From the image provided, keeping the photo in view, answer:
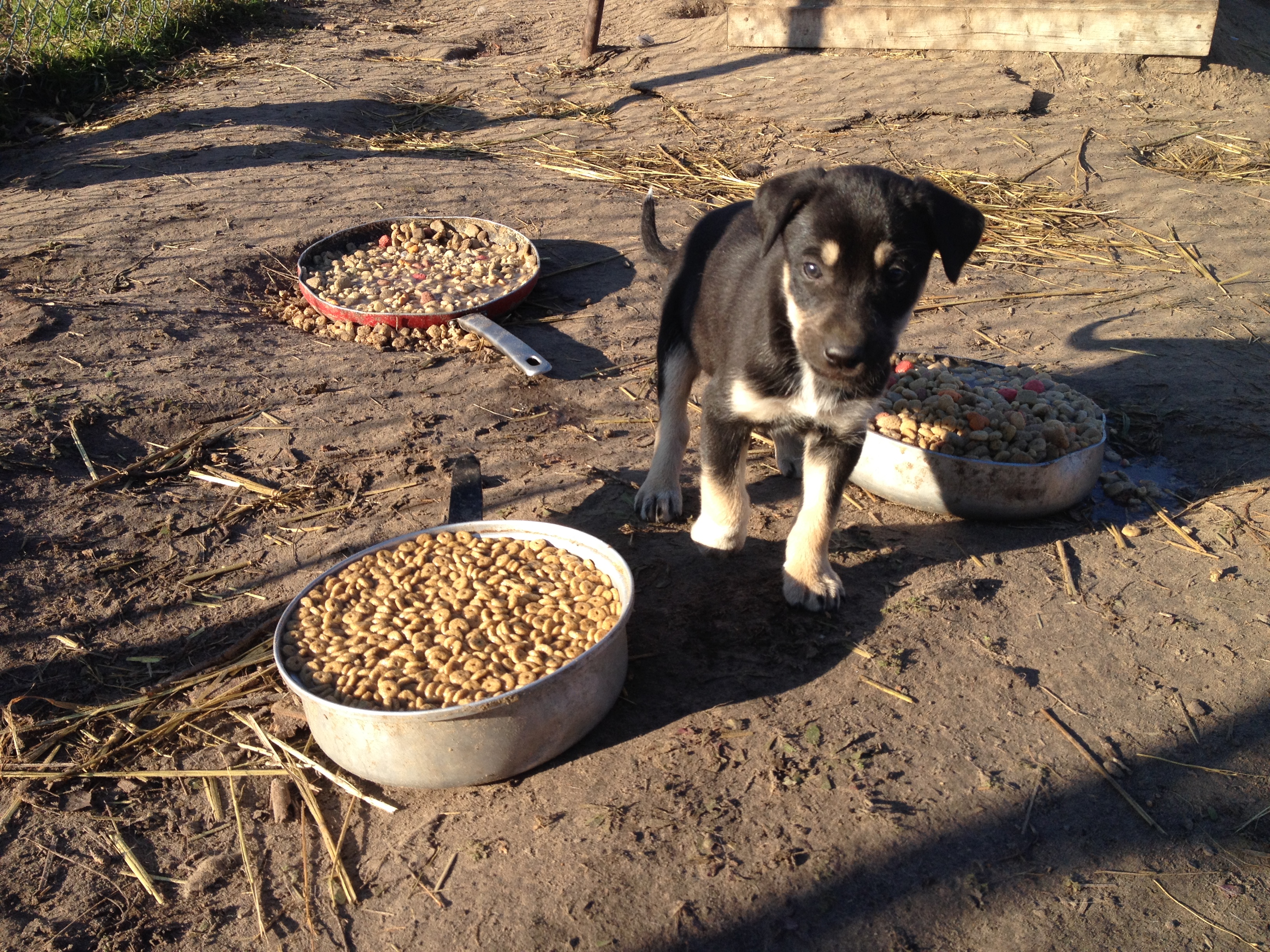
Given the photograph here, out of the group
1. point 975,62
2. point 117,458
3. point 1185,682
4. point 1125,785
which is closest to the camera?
point 1125,785

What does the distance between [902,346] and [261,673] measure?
152 inches

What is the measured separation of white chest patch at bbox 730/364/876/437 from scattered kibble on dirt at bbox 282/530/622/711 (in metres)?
0.77

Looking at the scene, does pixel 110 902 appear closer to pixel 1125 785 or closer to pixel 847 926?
pixel 847 926

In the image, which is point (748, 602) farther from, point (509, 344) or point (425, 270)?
point (425, 270)

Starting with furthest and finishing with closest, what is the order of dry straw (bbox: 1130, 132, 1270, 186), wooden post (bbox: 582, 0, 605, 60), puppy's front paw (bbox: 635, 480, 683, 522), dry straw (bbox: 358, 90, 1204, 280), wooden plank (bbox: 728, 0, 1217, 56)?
wooden post (bbox: 582, 0, 605, 60) → wooden plank (bbox: 728, 0, 1217, 56) → dry straw (bbox: 1130, 132, 1270, 186) → dry straw (bbox: 358, 90, 1204, 280) → puppy's front paw (bbox: 635, 480, 683, 522)

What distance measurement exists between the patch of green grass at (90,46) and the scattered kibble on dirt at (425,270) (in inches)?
172

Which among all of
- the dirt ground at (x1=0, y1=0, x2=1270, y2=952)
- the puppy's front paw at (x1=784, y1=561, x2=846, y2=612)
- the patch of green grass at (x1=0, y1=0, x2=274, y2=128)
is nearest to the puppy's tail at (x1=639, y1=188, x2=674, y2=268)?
the dirt ground at (x1=0, y1=0, x2=1270, y2=952)

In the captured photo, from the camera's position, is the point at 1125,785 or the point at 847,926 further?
the point at 1125,785

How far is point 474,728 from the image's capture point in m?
2.54

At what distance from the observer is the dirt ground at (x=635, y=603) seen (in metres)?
2.45

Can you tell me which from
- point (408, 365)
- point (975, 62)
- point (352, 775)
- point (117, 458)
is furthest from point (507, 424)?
point (975, 62)

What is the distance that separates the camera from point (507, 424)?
4.73 m

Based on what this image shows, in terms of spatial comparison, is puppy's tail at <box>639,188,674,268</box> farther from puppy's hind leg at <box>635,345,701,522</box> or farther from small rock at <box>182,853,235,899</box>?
small rock at <box>182,853,235,899</box>

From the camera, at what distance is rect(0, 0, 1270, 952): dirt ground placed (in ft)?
8.04
